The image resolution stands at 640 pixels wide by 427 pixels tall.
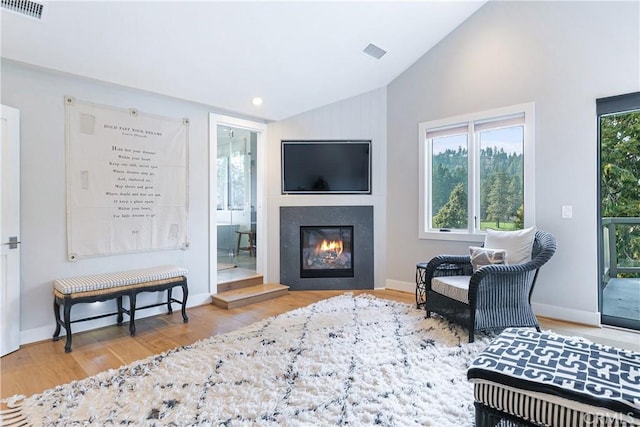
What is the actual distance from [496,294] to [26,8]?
4152 mm

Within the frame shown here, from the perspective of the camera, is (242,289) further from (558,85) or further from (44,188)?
(558,85)

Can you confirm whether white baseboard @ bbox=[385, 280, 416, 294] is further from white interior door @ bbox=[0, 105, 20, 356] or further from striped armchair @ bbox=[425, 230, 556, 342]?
white interior door @ bbox=[0, 105, 20, 356]

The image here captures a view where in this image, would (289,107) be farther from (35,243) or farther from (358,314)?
(35,243)

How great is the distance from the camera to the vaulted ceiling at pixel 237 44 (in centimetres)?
266

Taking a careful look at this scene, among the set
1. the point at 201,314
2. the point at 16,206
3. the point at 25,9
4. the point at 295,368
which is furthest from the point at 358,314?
the point at 25,9

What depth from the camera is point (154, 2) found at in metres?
2.65

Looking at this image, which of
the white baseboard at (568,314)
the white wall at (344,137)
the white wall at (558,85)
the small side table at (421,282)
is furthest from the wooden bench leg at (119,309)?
the white baseboard at (568,314)

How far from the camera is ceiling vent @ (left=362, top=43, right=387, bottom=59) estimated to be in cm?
393

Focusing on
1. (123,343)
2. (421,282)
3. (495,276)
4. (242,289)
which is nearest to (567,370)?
(495,276)

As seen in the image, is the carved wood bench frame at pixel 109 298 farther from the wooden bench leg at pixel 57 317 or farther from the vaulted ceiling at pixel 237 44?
the vaulted ceiling at pixel 237 44

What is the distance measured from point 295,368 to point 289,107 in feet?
11.2

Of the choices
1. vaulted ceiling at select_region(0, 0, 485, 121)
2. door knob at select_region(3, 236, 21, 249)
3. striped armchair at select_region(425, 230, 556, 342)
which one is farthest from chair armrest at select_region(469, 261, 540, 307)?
door knob at select_region(3, 236, 21, 249)

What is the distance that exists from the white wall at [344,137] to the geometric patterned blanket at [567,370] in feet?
10.4

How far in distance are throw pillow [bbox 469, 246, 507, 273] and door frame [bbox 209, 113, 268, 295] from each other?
276 cm
